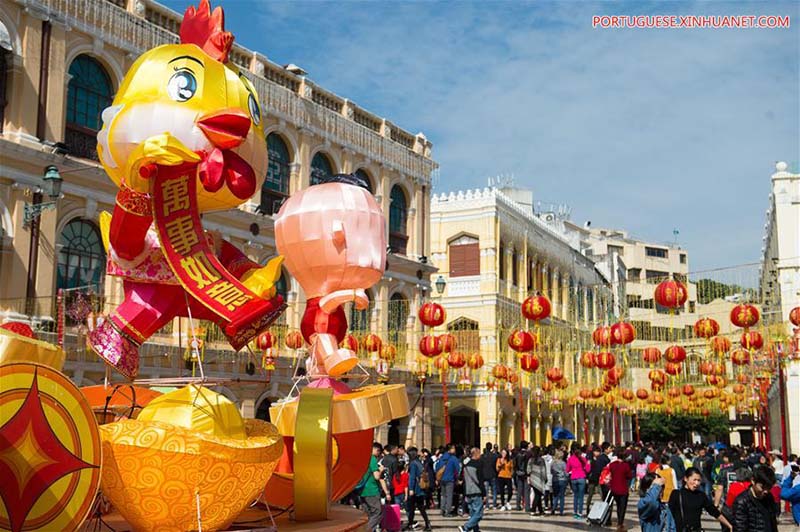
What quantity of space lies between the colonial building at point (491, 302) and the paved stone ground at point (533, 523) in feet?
44.0

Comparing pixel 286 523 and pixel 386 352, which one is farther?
pixel 386 352

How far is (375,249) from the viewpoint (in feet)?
25.2

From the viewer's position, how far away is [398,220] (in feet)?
104

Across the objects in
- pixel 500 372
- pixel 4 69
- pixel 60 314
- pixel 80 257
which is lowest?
pixel 500 372

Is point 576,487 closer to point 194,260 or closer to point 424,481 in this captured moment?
point 424,481

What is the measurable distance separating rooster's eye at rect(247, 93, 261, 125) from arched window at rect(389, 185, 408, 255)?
78.5 ft

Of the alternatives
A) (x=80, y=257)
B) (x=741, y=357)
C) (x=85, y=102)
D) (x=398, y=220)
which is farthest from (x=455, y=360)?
(x=85, y=102)

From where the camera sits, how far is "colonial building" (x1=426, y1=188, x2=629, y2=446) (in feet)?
112

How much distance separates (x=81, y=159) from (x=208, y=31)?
1412cm

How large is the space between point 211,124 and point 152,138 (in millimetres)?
416

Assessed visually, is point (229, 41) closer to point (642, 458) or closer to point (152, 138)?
point (152, 138)

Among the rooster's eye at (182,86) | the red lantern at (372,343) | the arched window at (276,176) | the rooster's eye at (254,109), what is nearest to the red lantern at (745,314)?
the red lantern at (372,343)

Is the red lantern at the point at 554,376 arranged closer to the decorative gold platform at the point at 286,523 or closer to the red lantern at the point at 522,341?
the red lantern at the point at 522,341

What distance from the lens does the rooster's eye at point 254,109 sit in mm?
6738
